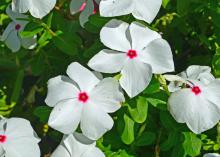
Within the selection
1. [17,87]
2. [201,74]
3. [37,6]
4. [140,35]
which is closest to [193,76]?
[201,74]

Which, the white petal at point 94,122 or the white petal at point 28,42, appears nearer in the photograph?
the white petal at point 94,122

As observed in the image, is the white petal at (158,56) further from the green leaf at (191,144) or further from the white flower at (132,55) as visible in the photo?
the green leaf at (191,144)

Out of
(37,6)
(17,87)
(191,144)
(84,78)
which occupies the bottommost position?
→ (17,87)

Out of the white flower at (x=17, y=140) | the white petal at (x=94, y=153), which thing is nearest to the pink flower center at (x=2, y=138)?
the white flower at (x=17, y=140)

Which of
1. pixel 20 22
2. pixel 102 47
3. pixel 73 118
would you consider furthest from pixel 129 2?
pixel 20 22

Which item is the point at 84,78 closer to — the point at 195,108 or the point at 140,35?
the point at 140,35

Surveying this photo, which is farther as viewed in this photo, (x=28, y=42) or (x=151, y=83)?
(x=28, y=42)

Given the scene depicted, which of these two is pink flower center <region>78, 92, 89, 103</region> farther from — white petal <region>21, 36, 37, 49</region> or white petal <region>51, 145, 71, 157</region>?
white petal <region>21, 36, 37, 49</region>
